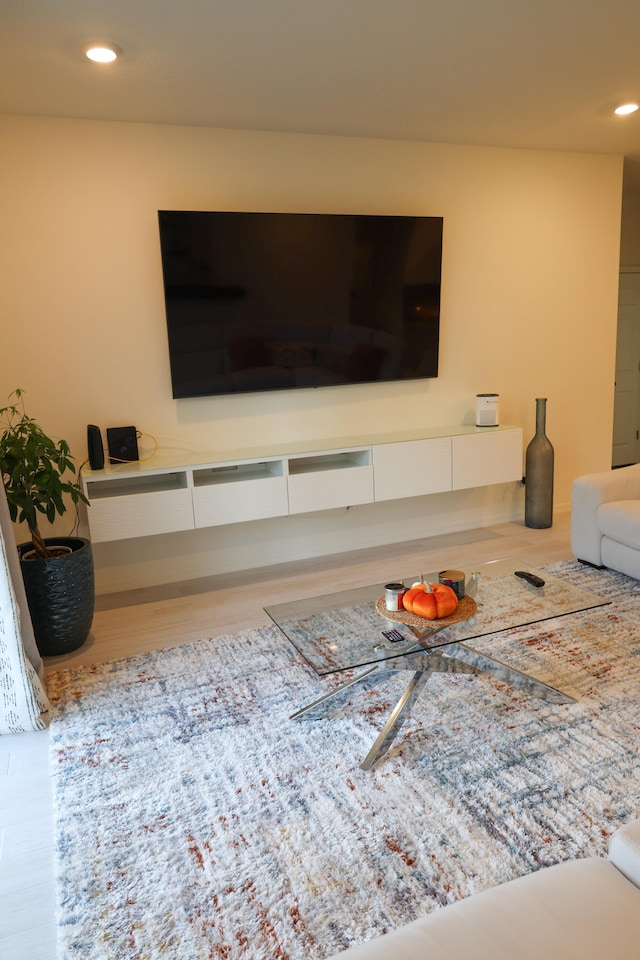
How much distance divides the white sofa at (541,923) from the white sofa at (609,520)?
253cm

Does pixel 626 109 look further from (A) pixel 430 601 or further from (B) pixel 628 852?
(B) pixel 628 852

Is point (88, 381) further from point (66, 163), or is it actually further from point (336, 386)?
point (336, 386)

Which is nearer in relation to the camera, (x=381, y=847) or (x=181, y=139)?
(x=381, y=847)

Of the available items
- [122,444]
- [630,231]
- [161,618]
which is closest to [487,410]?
[122,444]

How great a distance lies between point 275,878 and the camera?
1.75m

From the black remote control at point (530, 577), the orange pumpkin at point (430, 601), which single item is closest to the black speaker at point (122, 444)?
the orange pumpkin at point (430, 601)

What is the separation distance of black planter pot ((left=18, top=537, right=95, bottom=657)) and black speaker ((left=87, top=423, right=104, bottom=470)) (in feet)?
1.75

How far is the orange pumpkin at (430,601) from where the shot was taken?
2293mm

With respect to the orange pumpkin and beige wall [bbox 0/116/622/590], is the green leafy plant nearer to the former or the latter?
beige wall [bbox 0/116/622/590]

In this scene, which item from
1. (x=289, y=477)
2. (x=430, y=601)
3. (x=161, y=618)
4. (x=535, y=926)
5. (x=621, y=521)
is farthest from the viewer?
(x=289, y=477)

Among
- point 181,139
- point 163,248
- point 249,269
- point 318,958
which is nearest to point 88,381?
point 163,248

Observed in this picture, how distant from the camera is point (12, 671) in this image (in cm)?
251

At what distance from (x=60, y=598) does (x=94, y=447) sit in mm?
856

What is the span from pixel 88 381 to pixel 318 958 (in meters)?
2.94
